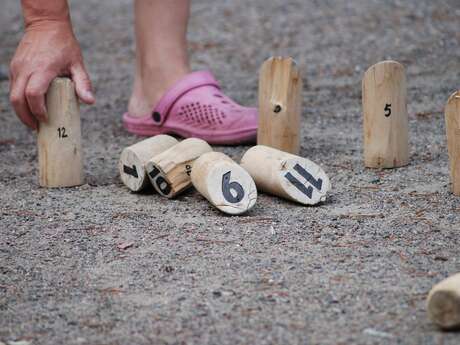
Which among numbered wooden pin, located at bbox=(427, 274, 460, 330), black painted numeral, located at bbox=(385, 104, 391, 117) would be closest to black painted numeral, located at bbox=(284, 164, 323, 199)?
black painted numeral, located at bbox=(385, 104, 391, 117)

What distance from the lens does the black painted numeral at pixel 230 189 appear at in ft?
7.81

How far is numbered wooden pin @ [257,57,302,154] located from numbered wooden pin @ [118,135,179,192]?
0.39 m

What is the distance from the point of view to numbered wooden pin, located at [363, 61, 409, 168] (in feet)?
8.94

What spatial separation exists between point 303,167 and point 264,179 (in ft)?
0.39

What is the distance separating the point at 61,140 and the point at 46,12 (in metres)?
0.41

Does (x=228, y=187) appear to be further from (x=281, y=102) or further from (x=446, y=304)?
(x=446, y=304)

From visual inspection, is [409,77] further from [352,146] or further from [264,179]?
[264,179]

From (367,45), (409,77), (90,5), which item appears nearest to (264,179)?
(409,77)

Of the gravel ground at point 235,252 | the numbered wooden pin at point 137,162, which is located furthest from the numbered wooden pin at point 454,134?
the numbered wooden pin at point 137,162

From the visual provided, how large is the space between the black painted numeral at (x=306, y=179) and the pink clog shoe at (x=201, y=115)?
2.28ft

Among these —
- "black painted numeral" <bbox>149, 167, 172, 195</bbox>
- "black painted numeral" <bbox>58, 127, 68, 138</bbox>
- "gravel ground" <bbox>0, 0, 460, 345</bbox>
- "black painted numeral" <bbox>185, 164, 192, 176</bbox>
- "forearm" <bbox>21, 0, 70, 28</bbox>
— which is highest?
"forearm" <bbox>21, 0, 70, 28</bbox>

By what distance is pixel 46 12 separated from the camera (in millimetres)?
2797

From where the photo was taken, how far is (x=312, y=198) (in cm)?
245

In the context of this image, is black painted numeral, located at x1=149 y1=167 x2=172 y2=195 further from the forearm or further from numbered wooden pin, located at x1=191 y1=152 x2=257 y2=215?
the forearm
